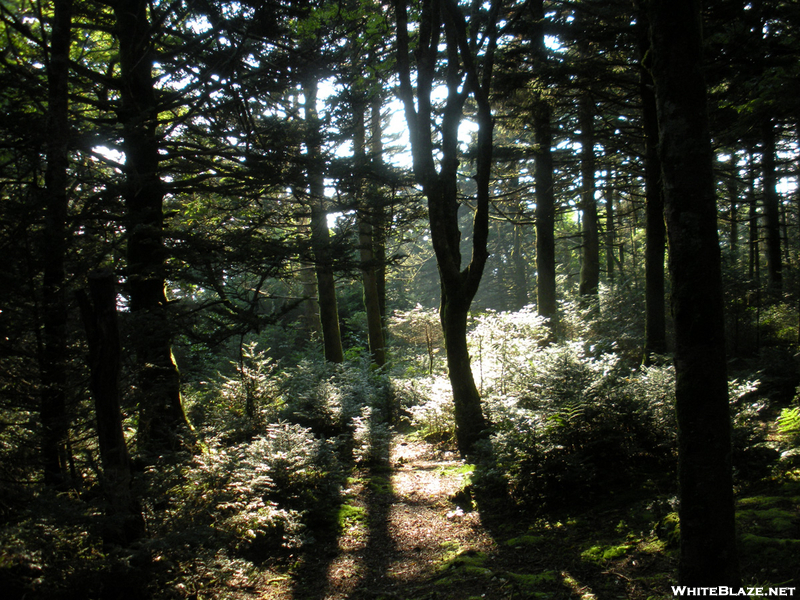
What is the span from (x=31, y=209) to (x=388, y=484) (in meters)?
5.91

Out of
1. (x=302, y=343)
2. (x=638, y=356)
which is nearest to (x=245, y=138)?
(x=638, y=356)

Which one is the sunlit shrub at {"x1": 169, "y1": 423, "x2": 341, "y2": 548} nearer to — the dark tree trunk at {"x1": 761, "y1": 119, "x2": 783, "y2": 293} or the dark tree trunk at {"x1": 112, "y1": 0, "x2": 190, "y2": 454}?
the dark tree trunk at {"x1": 112, "y1": 0, "x2": 190, "y2": 454}

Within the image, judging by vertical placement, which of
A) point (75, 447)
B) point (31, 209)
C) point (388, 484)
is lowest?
point (388, 484)

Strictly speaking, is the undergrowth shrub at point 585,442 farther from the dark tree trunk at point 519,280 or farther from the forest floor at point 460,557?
the dark tree trunk at point 519,280

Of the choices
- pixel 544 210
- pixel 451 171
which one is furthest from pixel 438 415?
pixel 544 210

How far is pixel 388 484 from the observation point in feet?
24.0

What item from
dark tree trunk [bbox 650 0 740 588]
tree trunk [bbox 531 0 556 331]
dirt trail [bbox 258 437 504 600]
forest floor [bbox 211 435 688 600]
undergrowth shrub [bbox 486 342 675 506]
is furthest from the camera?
tree trunk [bbox 531 0 556 331]

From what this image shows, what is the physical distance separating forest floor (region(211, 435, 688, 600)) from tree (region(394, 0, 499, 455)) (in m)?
1.53

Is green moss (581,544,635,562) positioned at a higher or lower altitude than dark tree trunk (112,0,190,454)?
lower

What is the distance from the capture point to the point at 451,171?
7605 mm

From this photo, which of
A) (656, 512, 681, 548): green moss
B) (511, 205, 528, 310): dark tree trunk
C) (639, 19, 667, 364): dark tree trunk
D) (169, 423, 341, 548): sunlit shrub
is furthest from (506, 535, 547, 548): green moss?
(511, 205, 528, 310): dark tree trunk

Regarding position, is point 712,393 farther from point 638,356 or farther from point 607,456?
point 638,356

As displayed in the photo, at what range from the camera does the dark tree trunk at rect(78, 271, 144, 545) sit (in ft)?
11.7

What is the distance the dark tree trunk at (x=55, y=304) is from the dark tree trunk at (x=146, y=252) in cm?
64
